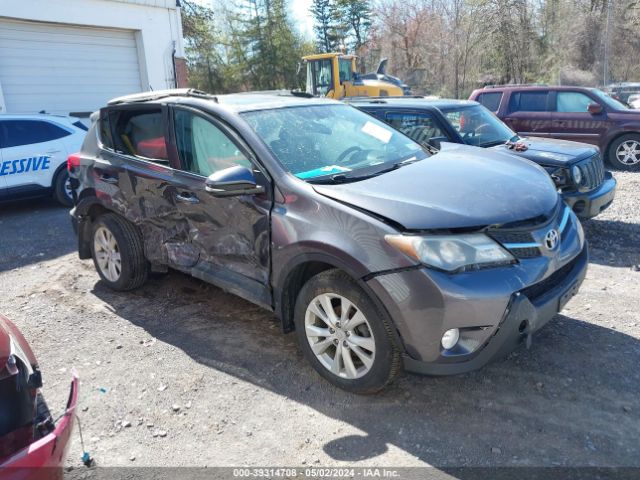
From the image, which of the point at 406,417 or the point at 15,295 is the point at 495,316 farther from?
the point at 15,295

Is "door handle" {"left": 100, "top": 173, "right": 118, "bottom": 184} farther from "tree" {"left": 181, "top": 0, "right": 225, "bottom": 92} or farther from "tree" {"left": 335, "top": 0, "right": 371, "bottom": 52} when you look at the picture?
"tree" {"left": 335, "top": 0, "right": 371, "bottom": 52}

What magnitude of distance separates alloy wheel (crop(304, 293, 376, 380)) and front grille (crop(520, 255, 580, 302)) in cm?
87

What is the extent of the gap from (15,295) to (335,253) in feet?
11.8

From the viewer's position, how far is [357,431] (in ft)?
9.08

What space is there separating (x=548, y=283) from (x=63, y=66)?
12585 millimetres

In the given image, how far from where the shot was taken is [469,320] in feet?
8.33

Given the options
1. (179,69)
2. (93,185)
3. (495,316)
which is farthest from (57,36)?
(495,316)

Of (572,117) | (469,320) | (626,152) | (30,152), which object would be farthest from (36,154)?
(626,152)

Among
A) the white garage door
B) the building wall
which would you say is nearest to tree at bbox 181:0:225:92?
the building wall

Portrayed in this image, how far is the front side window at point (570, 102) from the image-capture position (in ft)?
32.4

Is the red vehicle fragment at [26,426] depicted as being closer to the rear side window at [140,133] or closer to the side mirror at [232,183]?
the side mirror at [232,183]

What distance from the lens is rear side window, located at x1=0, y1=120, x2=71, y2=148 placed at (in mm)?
7844


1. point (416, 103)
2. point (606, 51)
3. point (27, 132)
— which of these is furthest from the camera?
point (606, 51)

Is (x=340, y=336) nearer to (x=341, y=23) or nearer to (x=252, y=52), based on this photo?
(x=252, y=52)
